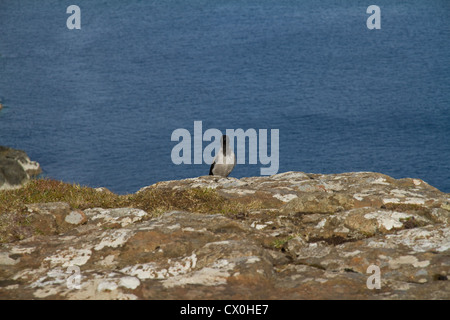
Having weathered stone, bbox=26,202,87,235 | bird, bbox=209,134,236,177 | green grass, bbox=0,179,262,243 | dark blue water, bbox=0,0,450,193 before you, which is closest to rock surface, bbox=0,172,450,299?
weathered stone, bbox=26,202,87,235

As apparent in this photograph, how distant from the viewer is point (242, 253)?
10.1m

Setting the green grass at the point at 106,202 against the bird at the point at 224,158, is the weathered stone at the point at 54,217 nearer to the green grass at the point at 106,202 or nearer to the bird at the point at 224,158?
Answer: the green grass at the point at 106,202

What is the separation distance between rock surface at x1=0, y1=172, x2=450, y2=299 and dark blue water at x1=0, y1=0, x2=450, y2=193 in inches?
3148

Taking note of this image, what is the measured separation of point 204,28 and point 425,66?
65.7 meters

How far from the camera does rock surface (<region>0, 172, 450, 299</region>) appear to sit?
905cm

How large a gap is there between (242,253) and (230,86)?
135 m

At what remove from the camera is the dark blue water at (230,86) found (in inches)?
4213

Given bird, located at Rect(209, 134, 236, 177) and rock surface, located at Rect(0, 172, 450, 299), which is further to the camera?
bird, located at Rect(209, 134, 236, 177)

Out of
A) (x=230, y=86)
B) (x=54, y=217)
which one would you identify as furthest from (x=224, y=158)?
(x=230, y=86)

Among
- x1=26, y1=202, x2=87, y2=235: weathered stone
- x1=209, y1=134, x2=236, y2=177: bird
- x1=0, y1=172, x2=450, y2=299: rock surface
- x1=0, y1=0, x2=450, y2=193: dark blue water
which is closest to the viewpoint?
x1=0, y1=172, x2=450, y2=299: rock surface

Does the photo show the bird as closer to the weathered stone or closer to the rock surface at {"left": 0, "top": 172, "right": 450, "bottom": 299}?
the rock surface at {"left": 0, "top": 172, "right": 450, "bottom": 299}

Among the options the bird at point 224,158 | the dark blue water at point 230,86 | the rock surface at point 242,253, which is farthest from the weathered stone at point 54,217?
the dark blue water at point 230,86

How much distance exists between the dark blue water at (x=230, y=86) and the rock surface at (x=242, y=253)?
7996 cm

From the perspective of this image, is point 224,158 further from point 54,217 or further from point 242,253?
point 242,253
